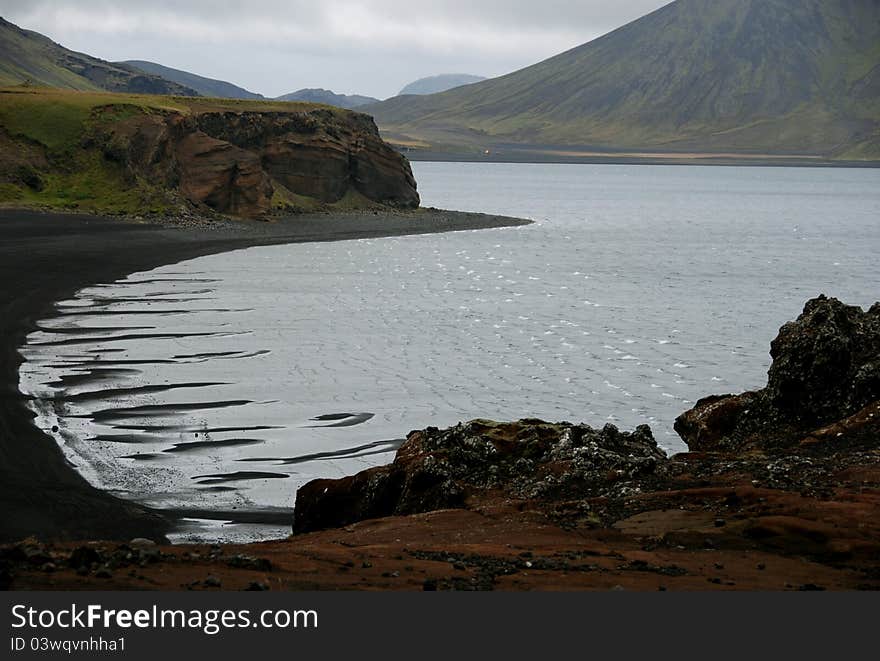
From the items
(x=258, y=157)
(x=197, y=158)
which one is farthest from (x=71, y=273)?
(x=258, y=157)

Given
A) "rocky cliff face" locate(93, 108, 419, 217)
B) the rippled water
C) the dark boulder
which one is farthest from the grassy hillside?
the dark boulder

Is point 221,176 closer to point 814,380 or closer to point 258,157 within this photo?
point 258,157

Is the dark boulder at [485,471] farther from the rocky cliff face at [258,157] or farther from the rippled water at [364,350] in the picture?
the rocky cliff face at [258,157]

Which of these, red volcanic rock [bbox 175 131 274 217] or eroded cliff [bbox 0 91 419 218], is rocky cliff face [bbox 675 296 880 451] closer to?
eroded cliff [bbox 0 91 419 218]

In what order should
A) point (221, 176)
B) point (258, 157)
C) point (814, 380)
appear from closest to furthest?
point (814, 380) < point (221, 176) < point (258, 157)

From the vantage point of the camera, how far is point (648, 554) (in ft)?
38.1

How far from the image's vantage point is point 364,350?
3447cm

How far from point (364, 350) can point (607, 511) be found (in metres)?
21.3

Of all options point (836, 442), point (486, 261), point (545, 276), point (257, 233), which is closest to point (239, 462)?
point (836, 442)

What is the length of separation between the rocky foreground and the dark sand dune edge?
376 cm

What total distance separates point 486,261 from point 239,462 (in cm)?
4393

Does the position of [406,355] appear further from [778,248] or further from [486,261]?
[778,248]

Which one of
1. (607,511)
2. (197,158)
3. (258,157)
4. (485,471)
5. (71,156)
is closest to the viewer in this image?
(607,511)

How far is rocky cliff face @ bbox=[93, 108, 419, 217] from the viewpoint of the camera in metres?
78.5
